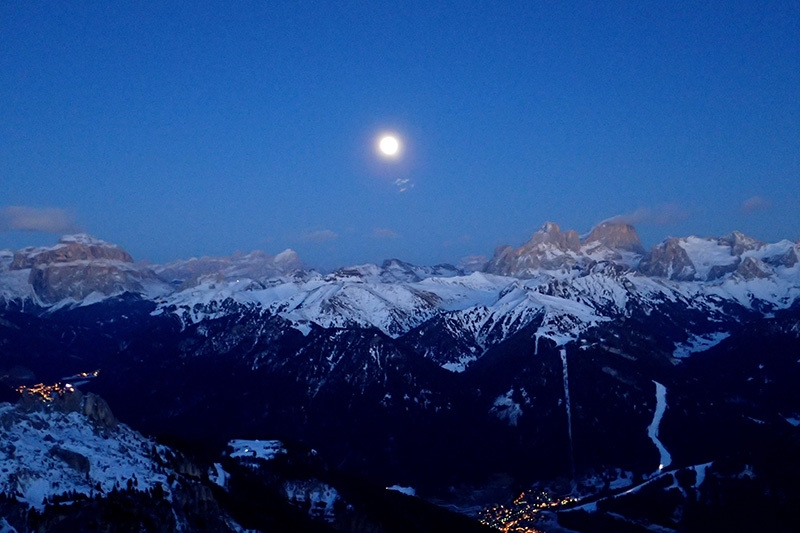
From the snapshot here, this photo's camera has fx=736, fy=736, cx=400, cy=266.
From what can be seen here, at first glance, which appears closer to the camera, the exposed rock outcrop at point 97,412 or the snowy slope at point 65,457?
the snowy slope at point 65,457

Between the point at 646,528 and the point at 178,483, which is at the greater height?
the point at 178,483

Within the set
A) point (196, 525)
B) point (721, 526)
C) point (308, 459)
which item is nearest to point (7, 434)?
point (196, 525)

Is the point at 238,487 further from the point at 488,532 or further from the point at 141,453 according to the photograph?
the point at 488,532

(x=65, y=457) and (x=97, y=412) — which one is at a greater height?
(x=97, y=412)

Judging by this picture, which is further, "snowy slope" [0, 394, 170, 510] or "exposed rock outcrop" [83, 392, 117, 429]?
"exposed rock outcrop" [83, 392, 117, 429]

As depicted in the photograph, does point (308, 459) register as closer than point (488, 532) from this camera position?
No

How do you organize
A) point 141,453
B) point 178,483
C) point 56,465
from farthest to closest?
point 141,453
point 178,483
point 56,465

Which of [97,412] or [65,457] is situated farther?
[97,412]

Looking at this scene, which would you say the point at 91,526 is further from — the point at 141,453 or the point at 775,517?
the point at 775,517

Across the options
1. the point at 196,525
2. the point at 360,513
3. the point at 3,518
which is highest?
the point at 3,518

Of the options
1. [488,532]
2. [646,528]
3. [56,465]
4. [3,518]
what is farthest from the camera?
[646,528]
